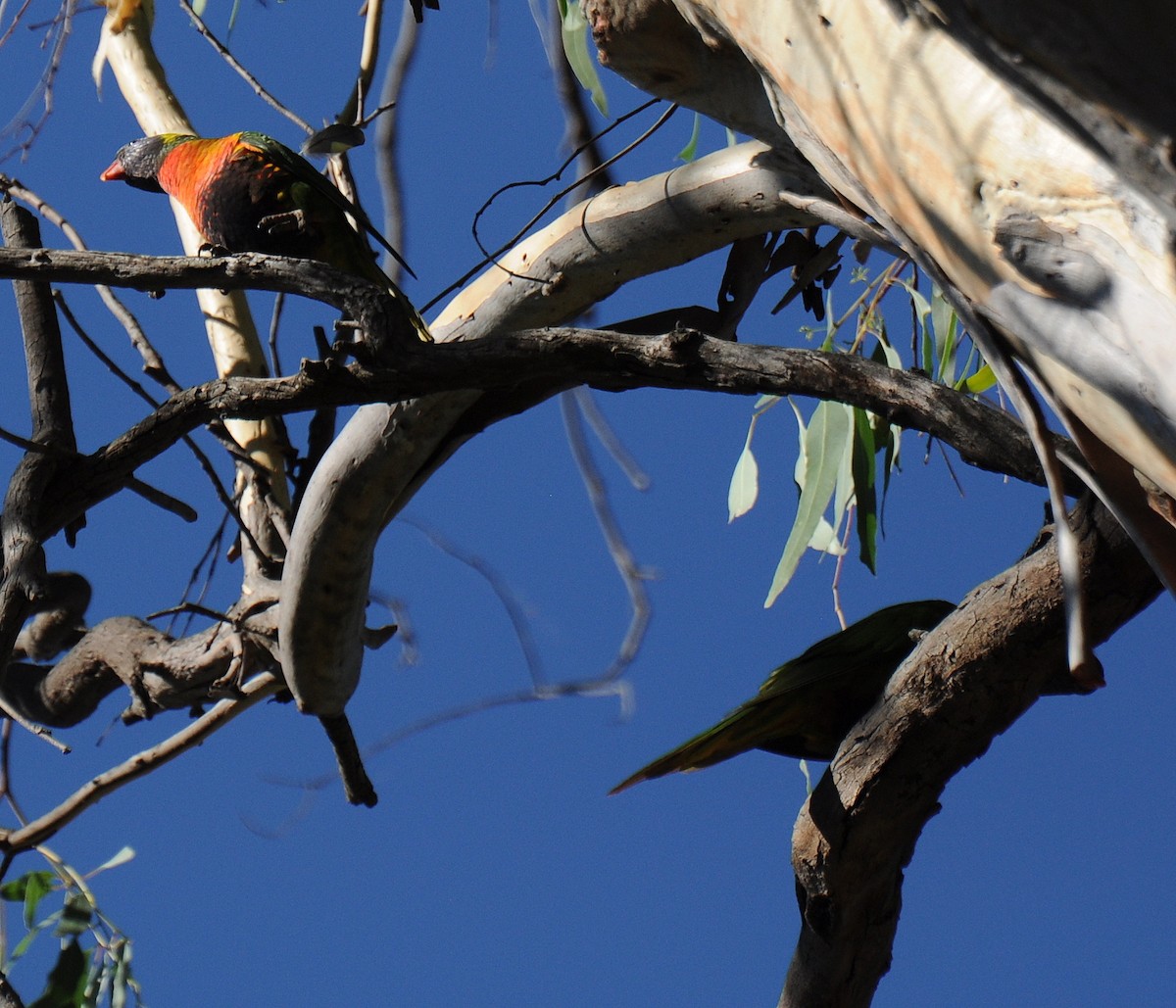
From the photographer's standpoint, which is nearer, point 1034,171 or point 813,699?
point 1034,171

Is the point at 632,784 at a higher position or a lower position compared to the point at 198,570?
lower

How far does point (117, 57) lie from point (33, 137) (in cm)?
25

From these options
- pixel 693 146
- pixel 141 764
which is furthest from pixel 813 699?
pixel 141 764

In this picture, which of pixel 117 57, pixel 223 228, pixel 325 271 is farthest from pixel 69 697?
pixel 325 271

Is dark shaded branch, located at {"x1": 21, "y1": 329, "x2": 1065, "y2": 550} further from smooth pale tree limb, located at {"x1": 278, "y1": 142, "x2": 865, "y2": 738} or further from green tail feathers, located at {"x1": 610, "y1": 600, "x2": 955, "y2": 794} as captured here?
green tail feathers, located at {"x1": 610, "y1": 600, "x2": 955, "y2": 794}

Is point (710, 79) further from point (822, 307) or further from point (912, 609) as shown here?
point (912, 609)

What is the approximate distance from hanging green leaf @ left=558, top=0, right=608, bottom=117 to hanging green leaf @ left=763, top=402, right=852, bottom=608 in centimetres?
49

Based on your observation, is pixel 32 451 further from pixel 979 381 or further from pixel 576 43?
pixel 979 381

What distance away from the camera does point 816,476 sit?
54.3 inches

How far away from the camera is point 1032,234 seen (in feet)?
1.66

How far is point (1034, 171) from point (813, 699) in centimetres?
73

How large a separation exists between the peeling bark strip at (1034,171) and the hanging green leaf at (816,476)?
719 millimetres

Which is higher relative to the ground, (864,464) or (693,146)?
(693,146)

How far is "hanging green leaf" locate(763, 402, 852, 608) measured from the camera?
1362mm
